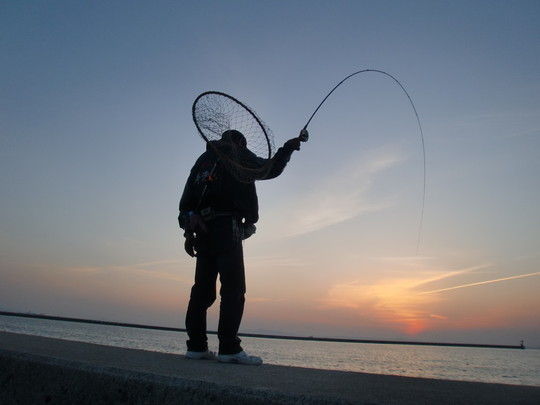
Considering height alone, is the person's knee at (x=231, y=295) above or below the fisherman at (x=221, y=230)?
below

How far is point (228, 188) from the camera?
4.84m

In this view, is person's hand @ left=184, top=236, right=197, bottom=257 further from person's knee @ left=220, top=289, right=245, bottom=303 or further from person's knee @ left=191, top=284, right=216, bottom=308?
person's knee @ left=220, top=289, right=245, bottom=303

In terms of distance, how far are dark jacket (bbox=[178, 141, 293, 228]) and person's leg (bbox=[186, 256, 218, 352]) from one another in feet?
2.01

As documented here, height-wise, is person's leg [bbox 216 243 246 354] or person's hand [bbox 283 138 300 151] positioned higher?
person's hand [bbox 283 138 300 151]

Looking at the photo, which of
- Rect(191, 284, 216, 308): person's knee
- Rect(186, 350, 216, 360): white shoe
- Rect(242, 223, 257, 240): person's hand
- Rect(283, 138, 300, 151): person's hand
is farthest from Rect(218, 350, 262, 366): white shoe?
→ Rect(283, 138, 300, 151): person's hand

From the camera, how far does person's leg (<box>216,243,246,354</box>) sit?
4.40 m

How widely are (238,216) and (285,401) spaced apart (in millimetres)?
3104

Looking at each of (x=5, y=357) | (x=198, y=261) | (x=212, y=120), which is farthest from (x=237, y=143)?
(x=5, y=357)

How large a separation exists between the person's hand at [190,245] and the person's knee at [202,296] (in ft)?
1.48

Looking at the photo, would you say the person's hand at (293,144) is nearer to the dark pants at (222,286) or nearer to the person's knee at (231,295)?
the dark pants at (222,286)

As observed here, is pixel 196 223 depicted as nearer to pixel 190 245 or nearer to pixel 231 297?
pixel 190 245

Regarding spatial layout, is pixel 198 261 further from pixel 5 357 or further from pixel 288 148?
pixel 5 357

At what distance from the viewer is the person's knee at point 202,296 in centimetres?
486

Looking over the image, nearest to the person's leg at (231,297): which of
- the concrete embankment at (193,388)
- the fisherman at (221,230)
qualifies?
the fisherman at (221,230)
